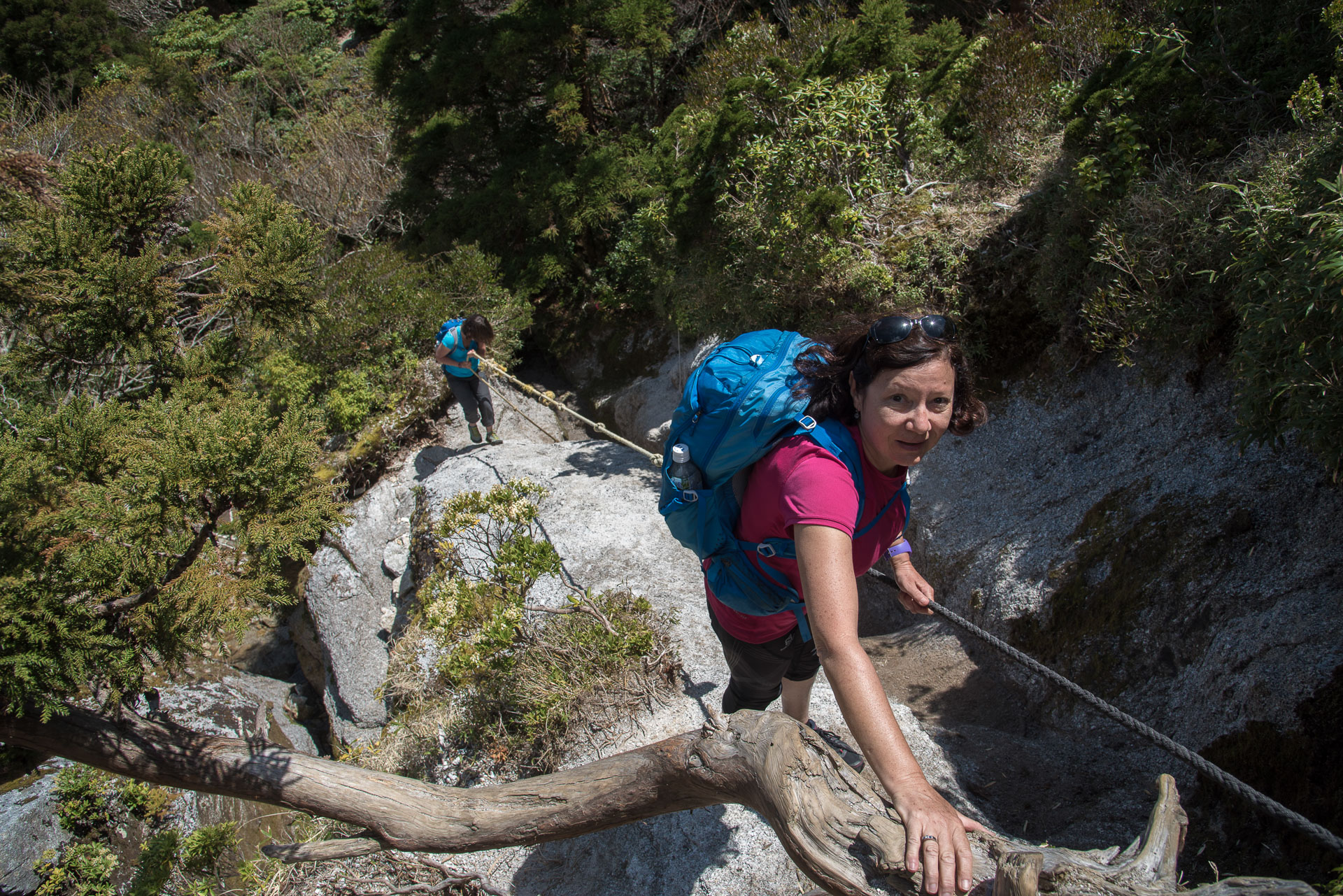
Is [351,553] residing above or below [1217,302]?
below

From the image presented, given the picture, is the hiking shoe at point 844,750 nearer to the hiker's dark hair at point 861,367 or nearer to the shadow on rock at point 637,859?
the shadow on rock at point 637,859

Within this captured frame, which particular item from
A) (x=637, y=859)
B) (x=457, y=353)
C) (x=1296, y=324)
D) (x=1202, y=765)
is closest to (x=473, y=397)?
(x=457, y=353)

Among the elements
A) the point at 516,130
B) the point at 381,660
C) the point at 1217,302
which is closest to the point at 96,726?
the point at 381,660

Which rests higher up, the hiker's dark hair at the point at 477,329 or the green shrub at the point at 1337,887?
the green shrub at the point at 1337,887

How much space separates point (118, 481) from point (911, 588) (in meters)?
2.98

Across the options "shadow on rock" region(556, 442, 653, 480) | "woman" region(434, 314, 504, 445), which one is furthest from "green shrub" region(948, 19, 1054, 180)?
"woman" region(434, 314, 504, 445)

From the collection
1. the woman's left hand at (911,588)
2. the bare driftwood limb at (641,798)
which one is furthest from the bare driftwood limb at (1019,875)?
the woman's left hand at (911,588)

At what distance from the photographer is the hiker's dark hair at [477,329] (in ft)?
22.9

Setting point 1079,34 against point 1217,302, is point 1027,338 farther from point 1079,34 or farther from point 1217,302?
point 1079,34

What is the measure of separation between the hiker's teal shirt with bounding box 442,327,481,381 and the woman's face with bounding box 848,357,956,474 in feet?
19.6

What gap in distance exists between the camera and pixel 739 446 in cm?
185

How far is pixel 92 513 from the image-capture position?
2629 mm

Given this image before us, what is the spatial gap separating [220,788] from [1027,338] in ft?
18.6

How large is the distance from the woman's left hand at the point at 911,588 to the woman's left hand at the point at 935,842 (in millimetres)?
1101
